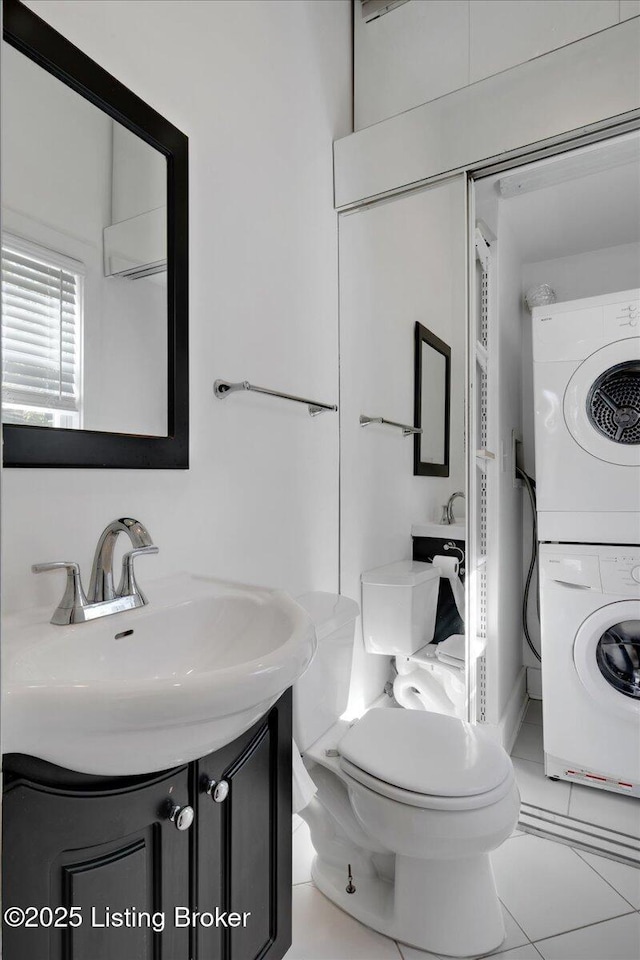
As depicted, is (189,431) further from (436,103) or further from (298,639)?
(436,103)

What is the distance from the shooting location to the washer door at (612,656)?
184cm

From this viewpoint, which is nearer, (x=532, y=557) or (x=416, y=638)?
(x=416, y=638)

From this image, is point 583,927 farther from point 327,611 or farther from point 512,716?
point 327,611

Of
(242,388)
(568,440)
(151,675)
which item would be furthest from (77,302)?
(568,440)

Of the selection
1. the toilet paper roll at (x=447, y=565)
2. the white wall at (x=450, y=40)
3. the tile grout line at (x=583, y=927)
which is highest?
the white wall at (x=450, y=40)

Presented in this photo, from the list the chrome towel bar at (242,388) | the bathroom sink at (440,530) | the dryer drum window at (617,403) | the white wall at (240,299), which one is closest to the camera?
the white wall at (240,299)

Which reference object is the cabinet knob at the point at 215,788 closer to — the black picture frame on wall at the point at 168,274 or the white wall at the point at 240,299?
the white wall at the point at 240,299

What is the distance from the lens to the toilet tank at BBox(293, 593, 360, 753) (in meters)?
1.43

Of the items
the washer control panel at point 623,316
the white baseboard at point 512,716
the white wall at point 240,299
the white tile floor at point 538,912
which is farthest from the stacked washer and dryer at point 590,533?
the white wall at point 240,299

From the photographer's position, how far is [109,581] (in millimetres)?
1068

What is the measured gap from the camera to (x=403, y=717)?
1551 millimetres

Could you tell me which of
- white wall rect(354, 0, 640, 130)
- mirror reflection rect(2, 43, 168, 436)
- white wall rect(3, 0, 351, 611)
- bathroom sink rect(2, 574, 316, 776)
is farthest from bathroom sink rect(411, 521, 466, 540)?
white wall rect(354, 0, 640, 130)

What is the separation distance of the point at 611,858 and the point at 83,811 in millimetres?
1645

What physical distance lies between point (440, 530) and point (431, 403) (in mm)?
447
